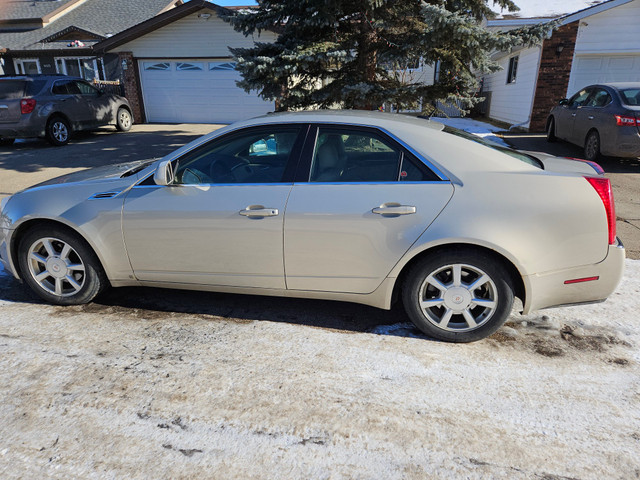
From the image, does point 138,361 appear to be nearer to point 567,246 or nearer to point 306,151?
point 306,151

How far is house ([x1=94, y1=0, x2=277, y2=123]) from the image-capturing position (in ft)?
51.4

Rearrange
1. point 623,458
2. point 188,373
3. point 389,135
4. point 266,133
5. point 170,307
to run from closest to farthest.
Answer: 1. point 623,458
2. point 188,373
3. point 389,135
4. point 266,133
5. point 170,307

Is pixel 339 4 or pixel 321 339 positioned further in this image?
pixel 339 4

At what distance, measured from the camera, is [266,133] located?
343 centimetres

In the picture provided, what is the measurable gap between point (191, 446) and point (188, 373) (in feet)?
2.13

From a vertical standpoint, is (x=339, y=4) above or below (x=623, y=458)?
above

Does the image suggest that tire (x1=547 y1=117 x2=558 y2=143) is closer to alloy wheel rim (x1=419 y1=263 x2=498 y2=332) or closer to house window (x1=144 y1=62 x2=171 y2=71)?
alloy wheel rim (x1=419 y1=263 x2=498 y2=332)

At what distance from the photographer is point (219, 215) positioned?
3.25 m

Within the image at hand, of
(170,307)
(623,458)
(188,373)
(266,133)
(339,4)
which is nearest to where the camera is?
(623,458)

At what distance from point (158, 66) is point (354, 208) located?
1599cm

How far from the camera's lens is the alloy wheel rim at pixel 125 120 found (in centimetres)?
1441

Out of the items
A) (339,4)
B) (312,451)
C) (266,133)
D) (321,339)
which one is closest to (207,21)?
(339,4)

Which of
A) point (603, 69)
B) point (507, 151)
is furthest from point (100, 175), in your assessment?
point (603, 69)

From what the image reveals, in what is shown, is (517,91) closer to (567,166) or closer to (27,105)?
(567,166)
